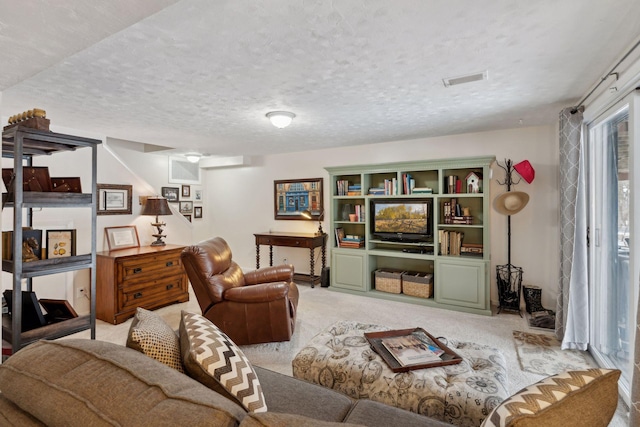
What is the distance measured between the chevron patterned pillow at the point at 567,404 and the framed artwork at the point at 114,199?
14.2ft

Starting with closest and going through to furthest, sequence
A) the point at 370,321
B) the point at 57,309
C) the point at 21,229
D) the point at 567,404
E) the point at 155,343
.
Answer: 1. the point at 567,404
2. the point at 155,343
3. the point at 21,229
4. the point at 57,309
5. the point at 370,321

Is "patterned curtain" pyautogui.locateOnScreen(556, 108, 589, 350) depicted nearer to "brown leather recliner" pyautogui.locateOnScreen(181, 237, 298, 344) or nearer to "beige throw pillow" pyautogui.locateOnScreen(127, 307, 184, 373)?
"brown leather recliner" pyautogui.locateOnScreen(181, 237, 298, 344)

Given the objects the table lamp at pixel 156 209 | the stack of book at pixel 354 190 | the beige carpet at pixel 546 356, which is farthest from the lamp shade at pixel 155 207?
the beige carpet at pixel 546 356

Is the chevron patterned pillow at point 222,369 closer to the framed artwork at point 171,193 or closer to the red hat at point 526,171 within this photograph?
the red hat at point 526,171

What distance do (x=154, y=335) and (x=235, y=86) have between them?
191 cm

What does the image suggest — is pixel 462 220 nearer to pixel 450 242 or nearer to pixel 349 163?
pixel 450 242

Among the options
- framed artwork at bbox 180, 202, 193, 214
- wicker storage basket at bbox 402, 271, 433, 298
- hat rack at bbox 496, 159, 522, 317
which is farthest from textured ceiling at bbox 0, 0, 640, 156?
framed artwork at bbox 180, 202, 193, 214

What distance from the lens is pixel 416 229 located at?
432 centimetres

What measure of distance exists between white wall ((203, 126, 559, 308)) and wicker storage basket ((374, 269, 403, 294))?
1167mm

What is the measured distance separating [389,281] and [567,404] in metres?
3.75

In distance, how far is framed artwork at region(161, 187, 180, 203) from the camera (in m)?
5.53

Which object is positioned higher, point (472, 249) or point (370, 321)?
point (472, 249)

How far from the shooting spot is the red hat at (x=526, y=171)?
3.62m

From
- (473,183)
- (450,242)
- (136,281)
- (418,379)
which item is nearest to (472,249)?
(450,242)
